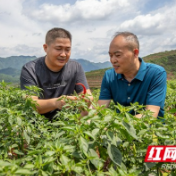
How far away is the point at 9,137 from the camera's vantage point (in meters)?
1.48

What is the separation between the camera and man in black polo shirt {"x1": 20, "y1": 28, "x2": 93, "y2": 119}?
104 inches

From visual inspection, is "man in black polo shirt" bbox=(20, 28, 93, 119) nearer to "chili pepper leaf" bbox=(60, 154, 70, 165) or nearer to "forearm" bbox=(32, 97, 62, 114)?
"forearm" bbox=(32, 97, 62, 114)

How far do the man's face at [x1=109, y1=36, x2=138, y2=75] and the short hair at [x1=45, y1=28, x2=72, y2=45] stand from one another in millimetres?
674

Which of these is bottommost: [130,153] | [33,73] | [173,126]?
[130,153]

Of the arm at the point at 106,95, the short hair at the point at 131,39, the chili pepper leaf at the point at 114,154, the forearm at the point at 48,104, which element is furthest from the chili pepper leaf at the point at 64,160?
the arm at the point at 106,95

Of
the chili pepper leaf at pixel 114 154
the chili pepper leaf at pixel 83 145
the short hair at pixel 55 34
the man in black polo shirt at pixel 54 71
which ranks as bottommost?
the chili pepper leaf at pixel 114 154

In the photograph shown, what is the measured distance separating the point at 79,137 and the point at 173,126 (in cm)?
65

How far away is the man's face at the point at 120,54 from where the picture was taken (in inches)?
89.7

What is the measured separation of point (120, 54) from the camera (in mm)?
2281

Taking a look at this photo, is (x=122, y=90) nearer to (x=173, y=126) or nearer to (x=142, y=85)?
(x=142, y=85)

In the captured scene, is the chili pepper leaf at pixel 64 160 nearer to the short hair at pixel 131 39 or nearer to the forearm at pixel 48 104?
the forearm at pixel 48 104

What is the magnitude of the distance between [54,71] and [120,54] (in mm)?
988

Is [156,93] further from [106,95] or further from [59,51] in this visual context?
[59,51]

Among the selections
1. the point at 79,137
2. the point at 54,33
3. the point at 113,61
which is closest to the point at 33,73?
the point at 54,33
